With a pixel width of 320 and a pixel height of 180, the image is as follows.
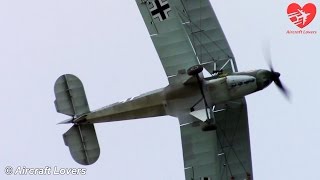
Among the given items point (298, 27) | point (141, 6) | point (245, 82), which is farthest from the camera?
point (298, 27)

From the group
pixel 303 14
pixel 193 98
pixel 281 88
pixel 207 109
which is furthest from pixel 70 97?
pixel 303 14

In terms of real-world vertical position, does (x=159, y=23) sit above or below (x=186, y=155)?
above

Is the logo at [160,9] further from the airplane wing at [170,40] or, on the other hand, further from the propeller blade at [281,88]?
the propeller blade at [281,88]

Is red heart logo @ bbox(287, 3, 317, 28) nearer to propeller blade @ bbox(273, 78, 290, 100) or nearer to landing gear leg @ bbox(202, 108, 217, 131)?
propeller blade @ bbox(273, 78, 290, 100)

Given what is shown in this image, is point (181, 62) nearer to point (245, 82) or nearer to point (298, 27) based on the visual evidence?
point (245, 82)

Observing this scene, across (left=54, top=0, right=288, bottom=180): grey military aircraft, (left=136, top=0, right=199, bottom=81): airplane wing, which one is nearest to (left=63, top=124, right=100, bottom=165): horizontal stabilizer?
(left=54, top=0, right=288, bottom=180): grey military aircraft

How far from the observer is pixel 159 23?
1371 inches

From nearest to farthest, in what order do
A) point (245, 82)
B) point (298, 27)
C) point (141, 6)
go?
point (245, 82) → point (141, 6) → point (298, 27)

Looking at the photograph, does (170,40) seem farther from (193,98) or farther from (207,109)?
(207,109)

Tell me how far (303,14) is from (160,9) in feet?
21.3

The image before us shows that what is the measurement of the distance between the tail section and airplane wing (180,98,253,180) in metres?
3.55

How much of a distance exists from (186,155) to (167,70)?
11.7 feet

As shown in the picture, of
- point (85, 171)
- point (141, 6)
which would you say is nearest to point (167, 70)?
point (141, 6)

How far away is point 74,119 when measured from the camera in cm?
3603
